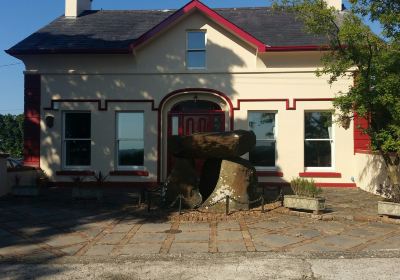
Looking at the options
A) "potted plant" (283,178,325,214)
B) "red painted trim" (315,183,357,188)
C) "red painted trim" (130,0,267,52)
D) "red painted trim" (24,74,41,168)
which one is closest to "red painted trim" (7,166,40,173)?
"red painted trim" (24,74,41,168)

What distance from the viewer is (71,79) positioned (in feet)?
50.4

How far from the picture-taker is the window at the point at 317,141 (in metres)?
14.9

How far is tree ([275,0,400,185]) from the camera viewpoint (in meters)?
9.74

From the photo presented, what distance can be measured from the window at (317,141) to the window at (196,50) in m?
4.03

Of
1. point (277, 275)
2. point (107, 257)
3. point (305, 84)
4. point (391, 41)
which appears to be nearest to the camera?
point (277, 275)

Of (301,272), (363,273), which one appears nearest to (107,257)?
(301,272)

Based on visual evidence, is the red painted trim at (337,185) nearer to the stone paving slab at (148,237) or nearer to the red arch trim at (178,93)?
the red arch trim at (178,93)

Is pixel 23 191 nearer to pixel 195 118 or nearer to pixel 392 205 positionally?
pixel 195 118

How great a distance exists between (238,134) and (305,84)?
18.2ft

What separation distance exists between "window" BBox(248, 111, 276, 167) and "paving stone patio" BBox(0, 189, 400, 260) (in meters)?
4.65

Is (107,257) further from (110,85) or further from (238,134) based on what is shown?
(110,85)

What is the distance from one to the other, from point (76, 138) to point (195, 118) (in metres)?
4.25

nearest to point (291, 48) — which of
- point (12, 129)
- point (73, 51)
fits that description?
point (73, 51)

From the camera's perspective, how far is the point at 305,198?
962 centimetres
